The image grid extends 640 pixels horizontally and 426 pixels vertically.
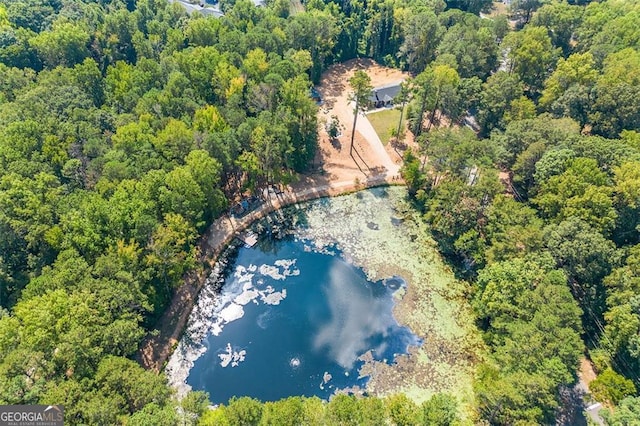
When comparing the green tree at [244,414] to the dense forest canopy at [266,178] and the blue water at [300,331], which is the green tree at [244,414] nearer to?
the dense forest canopy at [266,178]

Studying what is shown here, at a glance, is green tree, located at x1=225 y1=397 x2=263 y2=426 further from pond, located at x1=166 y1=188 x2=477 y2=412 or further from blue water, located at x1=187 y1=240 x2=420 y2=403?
pond, located at x1=166 y1=188 x2=477 y2=412

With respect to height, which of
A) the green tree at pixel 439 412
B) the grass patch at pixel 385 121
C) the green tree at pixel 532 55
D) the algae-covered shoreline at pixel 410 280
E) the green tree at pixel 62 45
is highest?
the green tree at pixel 532 55

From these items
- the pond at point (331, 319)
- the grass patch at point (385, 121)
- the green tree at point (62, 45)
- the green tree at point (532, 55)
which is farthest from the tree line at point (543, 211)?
the green tree at point (62, 45)

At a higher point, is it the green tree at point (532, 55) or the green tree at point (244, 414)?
the green tree at point (532, 55)

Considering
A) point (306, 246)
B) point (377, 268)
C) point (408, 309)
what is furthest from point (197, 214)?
point (408, 309)

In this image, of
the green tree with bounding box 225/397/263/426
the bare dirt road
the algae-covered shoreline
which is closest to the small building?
the bare dirt road

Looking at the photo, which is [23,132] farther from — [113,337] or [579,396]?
[579,396]

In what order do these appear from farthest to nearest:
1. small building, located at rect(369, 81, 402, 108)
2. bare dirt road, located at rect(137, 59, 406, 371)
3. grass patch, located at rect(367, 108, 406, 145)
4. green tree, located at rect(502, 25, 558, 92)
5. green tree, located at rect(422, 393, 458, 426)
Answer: small building, located at rect(369, 81, 402, 108) < grass patch, located at rect(367, 108, 406, 145) < green tree, located at rect(502, 25, 558, 92) < bare dirt road, located at rect(137, 59, 406, 371) < green tree, located at rect(422, 393, 458, 426)
